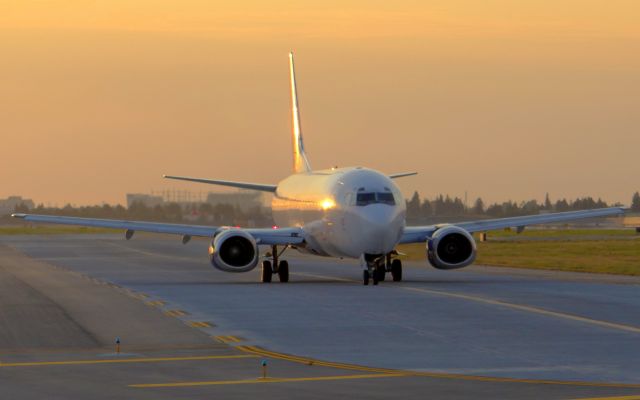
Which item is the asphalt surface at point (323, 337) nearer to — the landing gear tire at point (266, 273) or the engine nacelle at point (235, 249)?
the landing gear tire at point (266, 273)

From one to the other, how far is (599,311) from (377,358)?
11852 millimetres

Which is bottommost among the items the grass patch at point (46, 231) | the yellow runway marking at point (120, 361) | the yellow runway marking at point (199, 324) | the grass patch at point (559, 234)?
the yellow runway marking at point (120, 361)

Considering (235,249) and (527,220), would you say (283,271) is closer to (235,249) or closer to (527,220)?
(235,249)

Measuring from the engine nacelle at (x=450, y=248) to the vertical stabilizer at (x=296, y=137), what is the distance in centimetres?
2051

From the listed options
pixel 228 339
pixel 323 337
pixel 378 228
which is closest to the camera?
pixel 228 339

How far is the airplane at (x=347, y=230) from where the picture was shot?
47.8m

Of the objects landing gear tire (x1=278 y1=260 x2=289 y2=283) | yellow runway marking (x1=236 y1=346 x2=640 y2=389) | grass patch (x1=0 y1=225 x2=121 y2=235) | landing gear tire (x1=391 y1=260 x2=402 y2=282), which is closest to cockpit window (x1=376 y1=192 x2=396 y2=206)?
landing gear tire (x1=391 y1=260 x2=402 y2=282)

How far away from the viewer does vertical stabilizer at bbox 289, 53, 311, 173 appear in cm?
7300

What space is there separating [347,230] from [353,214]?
2.17 ft

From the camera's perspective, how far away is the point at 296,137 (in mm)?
76375

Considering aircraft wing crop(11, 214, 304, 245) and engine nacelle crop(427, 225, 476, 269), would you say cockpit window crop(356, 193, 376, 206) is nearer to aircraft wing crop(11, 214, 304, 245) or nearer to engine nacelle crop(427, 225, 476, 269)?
engine nacelle crop(427, 225, 476, 269)

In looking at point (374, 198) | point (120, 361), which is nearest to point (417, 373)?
point (120, 361)

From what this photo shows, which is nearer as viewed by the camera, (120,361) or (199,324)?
(120,361)

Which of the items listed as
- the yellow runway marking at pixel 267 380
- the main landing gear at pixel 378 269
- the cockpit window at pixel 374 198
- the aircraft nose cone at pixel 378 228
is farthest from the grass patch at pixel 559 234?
the yellow runway marking at pixel 267 380
